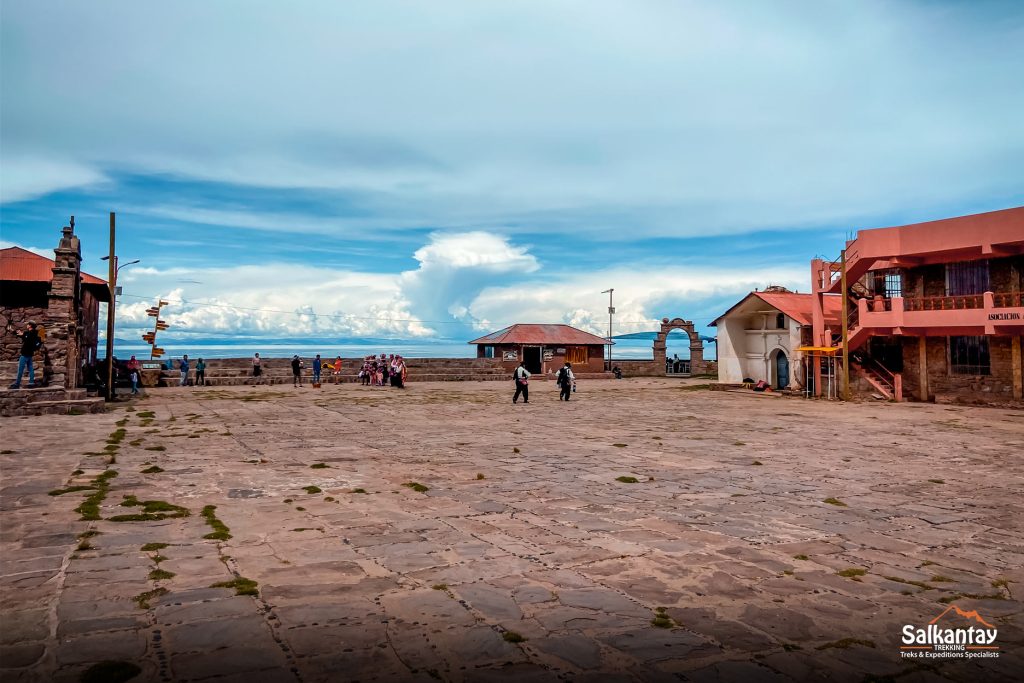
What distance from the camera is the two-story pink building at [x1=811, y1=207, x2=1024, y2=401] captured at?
21781 millimetres

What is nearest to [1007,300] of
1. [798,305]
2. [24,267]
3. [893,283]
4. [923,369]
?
[923,369]

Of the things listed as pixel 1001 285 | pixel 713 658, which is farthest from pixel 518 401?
pixel 713 658

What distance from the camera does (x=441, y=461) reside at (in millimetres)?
10680

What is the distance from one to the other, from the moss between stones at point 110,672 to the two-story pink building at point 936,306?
83.8 ft

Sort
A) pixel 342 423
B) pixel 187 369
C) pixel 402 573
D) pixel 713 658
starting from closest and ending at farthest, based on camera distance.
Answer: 1. pixel 713 658
2. pixel 402 573
3. pixel 342 423
4. pixel 187 369

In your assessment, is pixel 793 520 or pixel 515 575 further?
pixel 793 520

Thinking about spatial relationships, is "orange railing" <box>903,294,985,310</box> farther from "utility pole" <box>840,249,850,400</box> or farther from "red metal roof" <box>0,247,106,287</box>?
"red metal roof" <box>0,247,106,287</box>

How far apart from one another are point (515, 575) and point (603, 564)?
2.59ft

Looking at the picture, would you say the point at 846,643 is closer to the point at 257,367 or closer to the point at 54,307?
the point at 54,307

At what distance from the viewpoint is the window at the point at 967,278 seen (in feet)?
75.2

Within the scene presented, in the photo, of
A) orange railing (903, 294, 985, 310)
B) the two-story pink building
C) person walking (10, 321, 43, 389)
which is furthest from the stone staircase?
orange railing (903, 294, 985, 310)

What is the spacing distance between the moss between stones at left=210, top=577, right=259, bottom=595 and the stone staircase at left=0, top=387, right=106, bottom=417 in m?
16.1

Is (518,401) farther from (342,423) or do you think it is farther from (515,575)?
(515,575)

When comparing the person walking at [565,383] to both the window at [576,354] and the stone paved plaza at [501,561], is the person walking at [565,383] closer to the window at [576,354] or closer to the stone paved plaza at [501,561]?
the stone paved plaza at [501,561]
